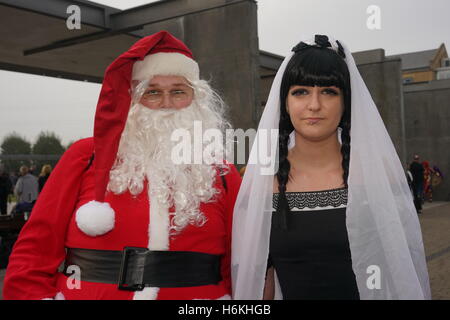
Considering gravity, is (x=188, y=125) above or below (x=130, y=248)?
above

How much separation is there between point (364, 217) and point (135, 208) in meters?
1.02

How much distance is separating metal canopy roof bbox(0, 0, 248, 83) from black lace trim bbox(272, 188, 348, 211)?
7.30 m

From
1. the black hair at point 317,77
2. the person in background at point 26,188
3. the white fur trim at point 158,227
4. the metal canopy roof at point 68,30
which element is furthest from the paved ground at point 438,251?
the metal canopy roof at point 68,30

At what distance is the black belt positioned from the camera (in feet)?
6.42

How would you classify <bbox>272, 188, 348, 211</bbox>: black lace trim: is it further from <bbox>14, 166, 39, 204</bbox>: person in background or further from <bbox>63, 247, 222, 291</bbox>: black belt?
<bbox>14, 166, 39, 204</bbox>: person in background

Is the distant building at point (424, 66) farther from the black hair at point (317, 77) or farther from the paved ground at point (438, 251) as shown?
the black hair at point (317, 77)

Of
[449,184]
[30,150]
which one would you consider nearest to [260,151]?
[449,184]

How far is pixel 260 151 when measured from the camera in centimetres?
228

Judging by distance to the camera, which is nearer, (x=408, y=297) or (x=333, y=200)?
(x=408, y=297)

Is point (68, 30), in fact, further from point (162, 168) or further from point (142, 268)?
point (142, 268)

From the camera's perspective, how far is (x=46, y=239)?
6.77 feet

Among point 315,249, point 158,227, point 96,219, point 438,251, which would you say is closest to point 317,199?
point 315,249
